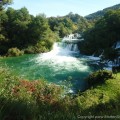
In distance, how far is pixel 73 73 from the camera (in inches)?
1569

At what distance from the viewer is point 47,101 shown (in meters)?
13.2

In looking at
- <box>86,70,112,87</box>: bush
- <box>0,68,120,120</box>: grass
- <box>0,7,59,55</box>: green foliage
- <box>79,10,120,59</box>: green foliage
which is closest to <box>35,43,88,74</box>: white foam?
<box>79,10,120,59</box>: green foliage

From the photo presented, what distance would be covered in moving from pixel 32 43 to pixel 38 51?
14.0 ft

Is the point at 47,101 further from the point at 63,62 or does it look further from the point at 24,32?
the point at 24,32

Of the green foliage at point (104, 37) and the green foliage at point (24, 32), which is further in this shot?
the green foliage at point (24, 32)

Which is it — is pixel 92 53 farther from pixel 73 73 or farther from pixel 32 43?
pixel 73 73

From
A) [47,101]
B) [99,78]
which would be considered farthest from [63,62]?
[47,101]

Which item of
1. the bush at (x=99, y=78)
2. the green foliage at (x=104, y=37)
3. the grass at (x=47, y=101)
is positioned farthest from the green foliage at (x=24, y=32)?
the grass at (x=47, y=101)

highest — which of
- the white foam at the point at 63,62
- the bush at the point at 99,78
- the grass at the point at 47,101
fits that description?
the grass at the point at 47,101

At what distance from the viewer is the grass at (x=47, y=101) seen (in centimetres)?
580

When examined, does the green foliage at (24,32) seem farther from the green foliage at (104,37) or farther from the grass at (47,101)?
the grass at (47,101)

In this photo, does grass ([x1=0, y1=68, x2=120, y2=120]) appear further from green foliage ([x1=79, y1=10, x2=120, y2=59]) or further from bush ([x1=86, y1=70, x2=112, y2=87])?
green foliage ([x1=79, y1=10, x2=120, y2=59])

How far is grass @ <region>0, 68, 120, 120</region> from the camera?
5.80 m

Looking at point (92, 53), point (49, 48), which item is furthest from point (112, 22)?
point (49, 48)
